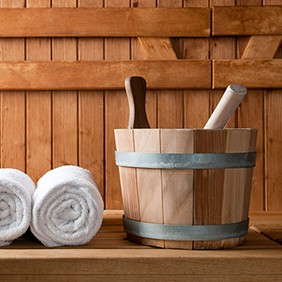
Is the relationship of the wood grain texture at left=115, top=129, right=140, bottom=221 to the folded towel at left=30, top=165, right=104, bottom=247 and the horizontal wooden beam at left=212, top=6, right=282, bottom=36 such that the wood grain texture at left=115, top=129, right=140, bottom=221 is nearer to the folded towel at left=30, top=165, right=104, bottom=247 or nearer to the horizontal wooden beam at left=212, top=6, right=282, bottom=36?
the folded towel at left=30, top=165, right=104, bottom=247

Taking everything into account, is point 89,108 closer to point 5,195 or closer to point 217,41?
point 217,41

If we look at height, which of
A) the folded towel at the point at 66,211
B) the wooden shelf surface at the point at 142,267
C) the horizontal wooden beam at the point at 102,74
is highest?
the horizontal wooden beam at the point at 102,74

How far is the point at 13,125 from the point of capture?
85.4 inches

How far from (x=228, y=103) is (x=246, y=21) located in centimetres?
88

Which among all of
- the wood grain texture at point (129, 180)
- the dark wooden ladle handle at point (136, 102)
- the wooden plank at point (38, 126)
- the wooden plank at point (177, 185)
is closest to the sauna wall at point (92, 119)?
the wooden plank at point (38, 126)

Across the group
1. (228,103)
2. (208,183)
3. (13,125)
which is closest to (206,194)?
(208,183)

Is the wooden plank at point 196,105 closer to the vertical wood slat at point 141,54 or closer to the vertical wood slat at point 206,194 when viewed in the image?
the vertical wood slat at point 141,54

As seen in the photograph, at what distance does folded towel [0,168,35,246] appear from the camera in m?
Result: 1.34

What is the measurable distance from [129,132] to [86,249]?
0.31 m

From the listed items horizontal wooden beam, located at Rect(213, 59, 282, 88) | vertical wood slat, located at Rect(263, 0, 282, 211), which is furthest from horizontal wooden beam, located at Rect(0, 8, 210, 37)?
vertical wood slat, located at Rect(263, 0, 282, 211)

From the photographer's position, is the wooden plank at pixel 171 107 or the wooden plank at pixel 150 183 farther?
the wooden plank at pixel 171 107

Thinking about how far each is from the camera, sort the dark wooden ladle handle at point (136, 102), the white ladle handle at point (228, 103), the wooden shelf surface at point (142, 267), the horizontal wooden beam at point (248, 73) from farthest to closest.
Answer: the horizontal wooden beam at point (248, 73) → the dark wooden ladle handle at point (136, 102) → the white ladle handle at point (228, 103) → the wooden shelf surface at point (142, 267)

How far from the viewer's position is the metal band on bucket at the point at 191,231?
1.32m

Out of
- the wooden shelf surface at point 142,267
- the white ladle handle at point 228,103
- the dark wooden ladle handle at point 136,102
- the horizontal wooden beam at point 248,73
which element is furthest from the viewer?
→ the horizontal wooden beam at point 248,73
